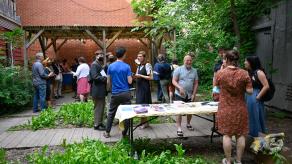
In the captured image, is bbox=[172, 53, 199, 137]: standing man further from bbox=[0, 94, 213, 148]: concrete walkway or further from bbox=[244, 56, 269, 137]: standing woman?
bbox=[244, 56, 269, 137]: standing woman

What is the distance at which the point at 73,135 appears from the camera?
781 centimetres

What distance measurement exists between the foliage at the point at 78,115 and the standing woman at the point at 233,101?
4351mm

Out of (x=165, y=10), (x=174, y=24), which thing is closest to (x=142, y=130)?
(x=174, y=24)

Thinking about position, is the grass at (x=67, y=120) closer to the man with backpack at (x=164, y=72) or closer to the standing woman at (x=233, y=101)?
the man with backpack at (x=164, y=72)

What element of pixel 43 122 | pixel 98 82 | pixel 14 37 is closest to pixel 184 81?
pixel 98 82

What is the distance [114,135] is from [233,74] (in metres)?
3.46

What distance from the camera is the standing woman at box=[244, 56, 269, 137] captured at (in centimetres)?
606

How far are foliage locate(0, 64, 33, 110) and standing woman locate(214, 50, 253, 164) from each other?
25.4 ft

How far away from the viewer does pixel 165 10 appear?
1005 centimetres

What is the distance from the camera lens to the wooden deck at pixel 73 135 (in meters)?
7.24

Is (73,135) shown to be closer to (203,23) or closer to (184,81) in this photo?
(184,81)

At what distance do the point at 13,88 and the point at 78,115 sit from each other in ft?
10.6

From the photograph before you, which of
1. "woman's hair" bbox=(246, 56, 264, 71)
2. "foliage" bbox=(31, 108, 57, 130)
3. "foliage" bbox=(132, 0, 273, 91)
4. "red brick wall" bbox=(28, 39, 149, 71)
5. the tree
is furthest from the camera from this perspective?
"red brick wall" bbox=(28, 39, 149, 71)

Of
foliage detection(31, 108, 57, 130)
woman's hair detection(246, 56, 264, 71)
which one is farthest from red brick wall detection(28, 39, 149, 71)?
woman's hair detection(246, 56, 264, 71)
